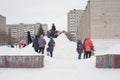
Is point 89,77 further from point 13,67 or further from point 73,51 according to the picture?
point 73,51

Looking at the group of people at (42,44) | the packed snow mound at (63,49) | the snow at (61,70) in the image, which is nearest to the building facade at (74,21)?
the packed snow mound at (63,49)

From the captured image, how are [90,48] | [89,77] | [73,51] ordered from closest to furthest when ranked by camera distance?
[89,77]
[90,48]
[73,51]

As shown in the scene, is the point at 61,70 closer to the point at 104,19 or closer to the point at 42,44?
the point at 42,44

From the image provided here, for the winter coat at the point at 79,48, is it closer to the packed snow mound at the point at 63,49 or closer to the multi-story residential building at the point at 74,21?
the packed snow mound at the point at 63,49

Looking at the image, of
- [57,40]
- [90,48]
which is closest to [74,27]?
[57,40]

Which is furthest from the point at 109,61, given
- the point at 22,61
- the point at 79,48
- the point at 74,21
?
the point at 74,21

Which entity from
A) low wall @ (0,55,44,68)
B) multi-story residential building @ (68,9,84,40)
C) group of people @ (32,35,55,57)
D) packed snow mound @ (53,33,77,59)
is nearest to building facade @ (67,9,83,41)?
multi-story residential building @ (68,9,84,40)

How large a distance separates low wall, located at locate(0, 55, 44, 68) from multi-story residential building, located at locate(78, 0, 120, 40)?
4985 centimetres

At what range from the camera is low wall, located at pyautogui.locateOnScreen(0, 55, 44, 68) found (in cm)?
1736

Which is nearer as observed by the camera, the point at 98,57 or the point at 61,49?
the point at 98,57

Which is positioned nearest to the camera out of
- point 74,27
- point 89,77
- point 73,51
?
point 89,77

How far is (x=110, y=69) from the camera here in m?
16.4

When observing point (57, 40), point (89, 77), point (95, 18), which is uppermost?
point (95, 18)

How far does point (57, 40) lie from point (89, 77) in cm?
2359
